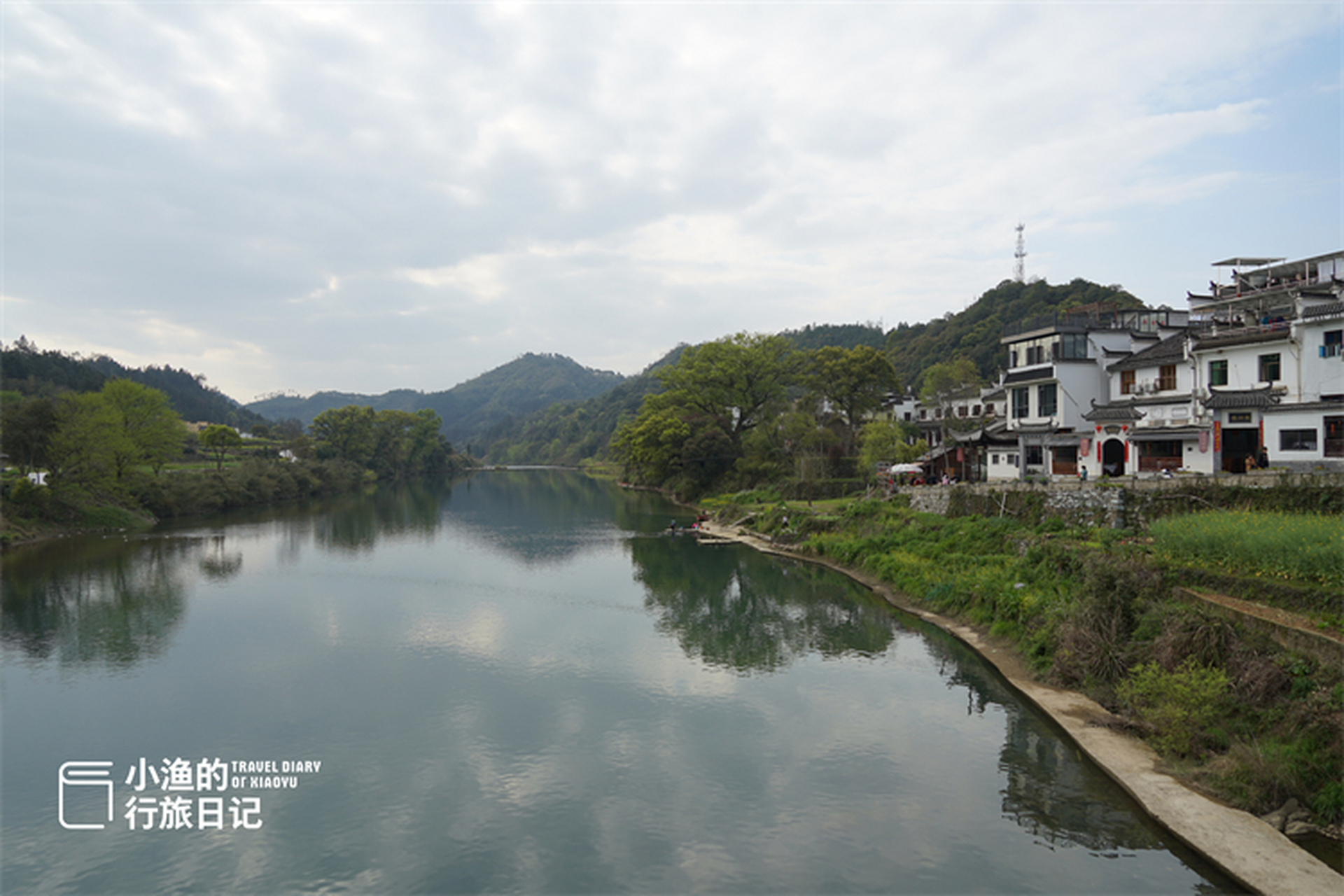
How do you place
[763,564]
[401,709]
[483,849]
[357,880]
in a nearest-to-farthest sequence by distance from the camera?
[357,880]
[483,849]
[401,709]
[763,564]

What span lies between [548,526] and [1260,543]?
38464mm

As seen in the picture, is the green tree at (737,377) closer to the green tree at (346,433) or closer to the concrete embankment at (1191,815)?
the concrete embankment at (1191,815)

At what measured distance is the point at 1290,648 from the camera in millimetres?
11406

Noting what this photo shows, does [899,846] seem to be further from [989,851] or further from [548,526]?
[548,526]

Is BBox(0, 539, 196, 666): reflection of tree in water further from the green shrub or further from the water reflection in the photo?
the green shrub

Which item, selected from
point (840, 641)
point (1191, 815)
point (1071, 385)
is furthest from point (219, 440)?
point (1191, 815)

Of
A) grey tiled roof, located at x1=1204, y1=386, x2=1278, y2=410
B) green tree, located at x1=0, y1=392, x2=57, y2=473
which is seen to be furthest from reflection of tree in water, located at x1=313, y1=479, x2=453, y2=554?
grey tiled roof, located at x1=1204, y1=386, x2=1278, y2=410

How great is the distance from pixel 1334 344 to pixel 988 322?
174 feet

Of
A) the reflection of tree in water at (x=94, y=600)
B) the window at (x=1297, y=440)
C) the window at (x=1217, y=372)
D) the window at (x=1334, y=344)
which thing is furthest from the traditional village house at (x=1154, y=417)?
the reflection of tree in water at (x=94, y=600)

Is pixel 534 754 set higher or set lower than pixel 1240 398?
lower

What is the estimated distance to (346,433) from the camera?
8694 cm

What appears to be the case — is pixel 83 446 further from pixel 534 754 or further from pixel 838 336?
pixel 838 336

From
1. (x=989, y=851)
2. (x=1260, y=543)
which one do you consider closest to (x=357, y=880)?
(x=989, y=851)

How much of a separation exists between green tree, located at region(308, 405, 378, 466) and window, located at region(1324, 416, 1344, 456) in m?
85.3
